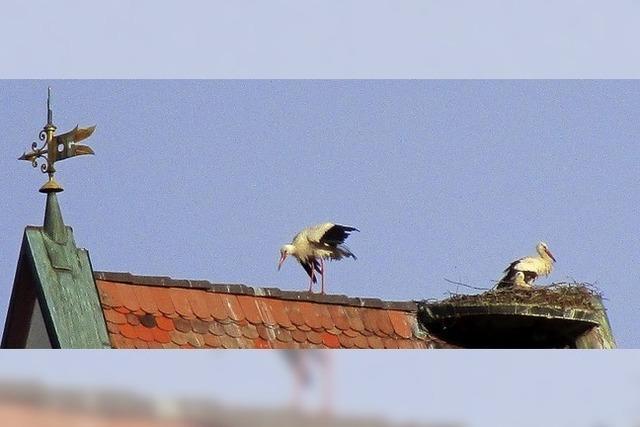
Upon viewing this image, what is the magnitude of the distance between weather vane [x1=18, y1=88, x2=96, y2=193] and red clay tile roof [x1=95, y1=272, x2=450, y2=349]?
3.00 feet

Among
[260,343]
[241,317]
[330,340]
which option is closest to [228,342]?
[260,343]

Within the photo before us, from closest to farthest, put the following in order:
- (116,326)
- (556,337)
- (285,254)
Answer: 1. (556,337)
2. (116,326)
3. (285,254)

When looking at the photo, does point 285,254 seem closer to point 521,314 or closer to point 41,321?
point 41,321

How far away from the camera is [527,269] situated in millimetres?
19391

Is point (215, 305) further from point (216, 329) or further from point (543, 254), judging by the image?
point (543, 254)

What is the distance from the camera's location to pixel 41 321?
18453 millimetres

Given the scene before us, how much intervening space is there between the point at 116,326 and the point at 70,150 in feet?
4.75

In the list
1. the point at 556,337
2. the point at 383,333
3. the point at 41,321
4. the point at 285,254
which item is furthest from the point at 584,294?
the point at 285,254

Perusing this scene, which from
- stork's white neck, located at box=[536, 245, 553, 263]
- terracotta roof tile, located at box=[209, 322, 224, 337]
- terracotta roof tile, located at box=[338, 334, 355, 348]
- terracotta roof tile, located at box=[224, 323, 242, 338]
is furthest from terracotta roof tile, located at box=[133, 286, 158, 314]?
stork's white neck, located at box=[536, 245, 553, 263]

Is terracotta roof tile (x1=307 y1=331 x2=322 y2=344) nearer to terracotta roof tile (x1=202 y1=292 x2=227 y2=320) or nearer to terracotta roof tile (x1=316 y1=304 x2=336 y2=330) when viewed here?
terracotta roof tile (x1=316 y1=304 x2=336 y2=330)

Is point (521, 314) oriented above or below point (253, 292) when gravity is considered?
below

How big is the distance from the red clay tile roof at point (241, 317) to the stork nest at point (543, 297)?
3.60 ft

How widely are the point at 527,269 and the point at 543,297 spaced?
8.37 ft

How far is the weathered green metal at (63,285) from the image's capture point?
1788cm
